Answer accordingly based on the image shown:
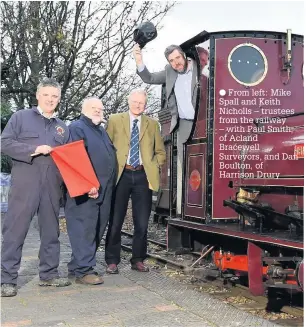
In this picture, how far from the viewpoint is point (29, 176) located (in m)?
4.29

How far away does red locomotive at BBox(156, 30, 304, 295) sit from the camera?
4.58 meters

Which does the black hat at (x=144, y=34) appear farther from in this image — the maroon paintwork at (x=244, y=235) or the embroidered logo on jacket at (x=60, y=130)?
the maroon paintwork at (x=244, y=235)

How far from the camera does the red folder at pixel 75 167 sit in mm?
4305

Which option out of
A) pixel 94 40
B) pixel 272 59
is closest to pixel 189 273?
pixel 272 59

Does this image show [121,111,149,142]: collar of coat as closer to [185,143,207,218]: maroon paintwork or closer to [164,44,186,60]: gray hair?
[185,143,207,218]: maroon paintwork

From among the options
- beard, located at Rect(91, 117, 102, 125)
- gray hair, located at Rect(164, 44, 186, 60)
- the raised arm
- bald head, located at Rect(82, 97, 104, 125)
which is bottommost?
beard, located at Rect(91, 117, 102, 125)

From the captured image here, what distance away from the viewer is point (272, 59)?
16.9 ft

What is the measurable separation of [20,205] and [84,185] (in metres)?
0.57

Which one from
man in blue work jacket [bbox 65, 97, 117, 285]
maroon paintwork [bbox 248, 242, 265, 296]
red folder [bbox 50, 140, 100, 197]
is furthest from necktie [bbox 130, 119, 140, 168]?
maroon paintwork [bbox 248, 242, 265, 296]

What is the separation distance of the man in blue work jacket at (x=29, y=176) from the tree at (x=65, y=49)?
31.1 ft

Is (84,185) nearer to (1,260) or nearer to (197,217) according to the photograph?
(1,260)

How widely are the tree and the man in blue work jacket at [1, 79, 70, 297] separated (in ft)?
31.1

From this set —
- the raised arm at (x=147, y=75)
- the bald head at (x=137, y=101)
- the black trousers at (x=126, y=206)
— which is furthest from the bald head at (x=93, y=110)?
the raised arm at (x=147, y=75)

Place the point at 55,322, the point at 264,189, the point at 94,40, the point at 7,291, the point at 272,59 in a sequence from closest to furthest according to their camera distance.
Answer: the point at 55,322
the point at 7,291
the point at 264,189
the point at 272,59
the point at 94,40
